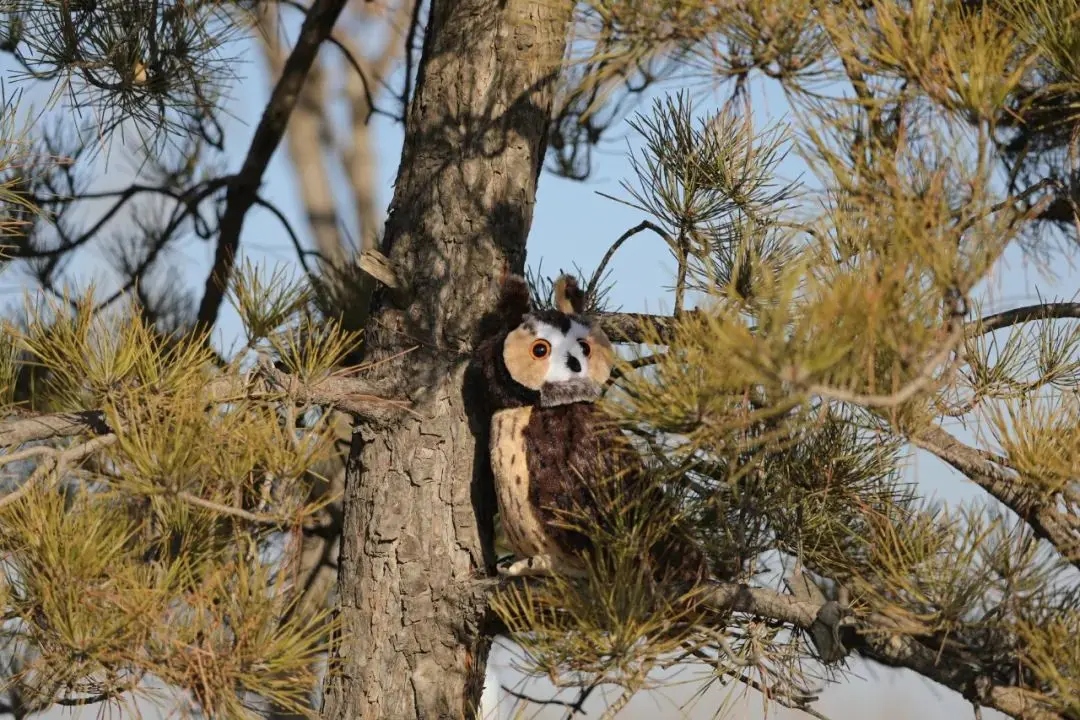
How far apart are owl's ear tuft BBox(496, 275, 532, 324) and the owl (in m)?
0.01

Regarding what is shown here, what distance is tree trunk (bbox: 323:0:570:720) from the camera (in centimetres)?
128

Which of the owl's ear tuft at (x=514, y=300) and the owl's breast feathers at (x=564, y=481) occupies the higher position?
the owl's ear tuft at (x=514, y=300)

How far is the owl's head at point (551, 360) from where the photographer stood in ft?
3.97

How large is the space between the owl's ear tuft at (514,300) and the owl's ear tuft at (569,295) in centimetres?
4

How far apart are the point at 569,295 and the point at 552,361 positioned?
12 centimetres

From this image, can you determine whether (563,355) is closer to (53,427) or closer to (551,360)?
(551,360)

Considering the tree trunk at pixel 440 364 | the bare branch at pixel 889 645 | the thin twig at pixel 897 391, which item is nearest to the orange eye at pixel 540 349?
Result: the tree trunk at pixel 440 364

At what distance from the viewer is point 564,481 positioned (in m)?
1.17

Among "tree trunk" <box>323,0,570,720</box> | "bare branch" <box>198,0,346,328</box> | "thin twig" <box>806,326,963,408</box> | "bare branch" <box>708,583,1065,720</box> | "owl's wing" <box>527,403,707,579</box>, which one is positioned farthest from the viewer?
"bare branch" <box>198,0,346,328</box>

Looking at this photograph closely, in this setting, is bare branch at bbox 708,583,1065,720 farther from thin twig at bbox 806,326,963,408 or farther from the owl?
thin twig at bbox 806,326,963,408

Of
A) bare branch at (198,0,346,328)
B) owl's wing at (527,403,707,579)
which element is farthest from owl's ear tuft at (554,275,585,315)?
bare branch at (198,0,346,328)

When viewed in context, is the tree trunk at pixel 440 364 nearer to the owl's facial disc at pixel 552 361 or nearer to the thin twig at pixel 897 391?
the owl's facial disc at pixel 552 361

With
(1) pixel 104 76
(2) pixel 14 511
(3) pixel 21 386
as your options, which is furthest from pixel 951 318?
(3) pixel 21 386

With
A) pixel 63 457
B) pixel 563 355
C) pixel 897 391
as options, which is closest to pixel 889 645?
pixel 897 391
